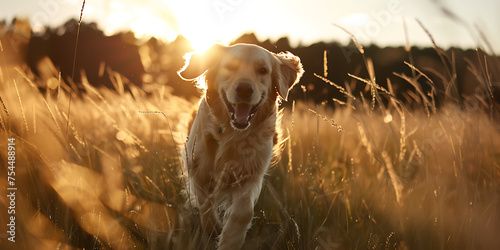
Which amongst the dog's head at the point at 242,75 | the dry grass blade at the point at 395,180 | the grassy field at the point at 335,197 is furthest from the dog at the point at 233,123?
the dry grass blade at the point at 395,180

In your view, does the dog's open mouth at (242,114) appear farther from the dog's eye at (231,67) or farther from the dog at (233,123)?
the dog's eye at (231,67)

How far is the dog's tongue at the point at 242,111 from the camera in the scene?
3.13 m

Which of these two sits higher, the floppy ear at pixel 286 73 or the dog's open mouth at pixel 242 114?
the floppy ear at pixel 286 73

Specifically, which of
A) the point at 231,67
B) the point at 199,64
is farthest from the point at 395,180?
the point at 199,64

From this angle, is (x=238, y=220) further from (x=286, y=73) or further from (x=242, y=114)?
(x=286, y=73)

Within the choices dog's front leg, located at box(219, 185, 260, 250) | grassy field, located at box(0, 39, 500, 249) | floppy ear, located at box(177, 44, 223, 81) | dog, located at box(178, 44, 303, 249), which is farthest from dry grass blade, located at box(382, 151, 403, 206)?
floppy ear, located at box(177, 44, 223, 81)

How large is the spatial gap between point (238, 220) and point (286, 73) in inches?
55.4

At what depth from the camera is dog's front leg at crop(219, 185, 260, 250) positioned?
8.78 feet

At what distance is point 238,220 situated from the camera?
281 centimetres

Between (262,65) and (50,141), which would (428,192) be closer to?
(262,65)

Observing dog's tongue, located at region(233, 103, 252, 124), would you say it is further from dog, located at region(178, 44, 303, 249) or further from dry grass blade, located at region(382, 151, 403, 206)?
dry grass blade, located at region(382, 151, 403, 206)

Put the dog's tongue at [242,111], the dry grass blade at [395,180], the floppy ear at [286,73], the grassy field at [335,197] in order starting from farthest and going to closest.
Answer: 1. the floppy ear at [286,73]
2. the dog's tongue at [242,111]
3. the grassy field at [335,197]
4. the dry grass blade at [395,180]

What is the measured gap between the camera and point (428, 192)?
2.08m

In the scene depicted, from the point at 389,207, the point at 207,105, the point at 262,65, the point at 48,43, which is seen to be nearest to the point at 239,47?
the point at 262,65
